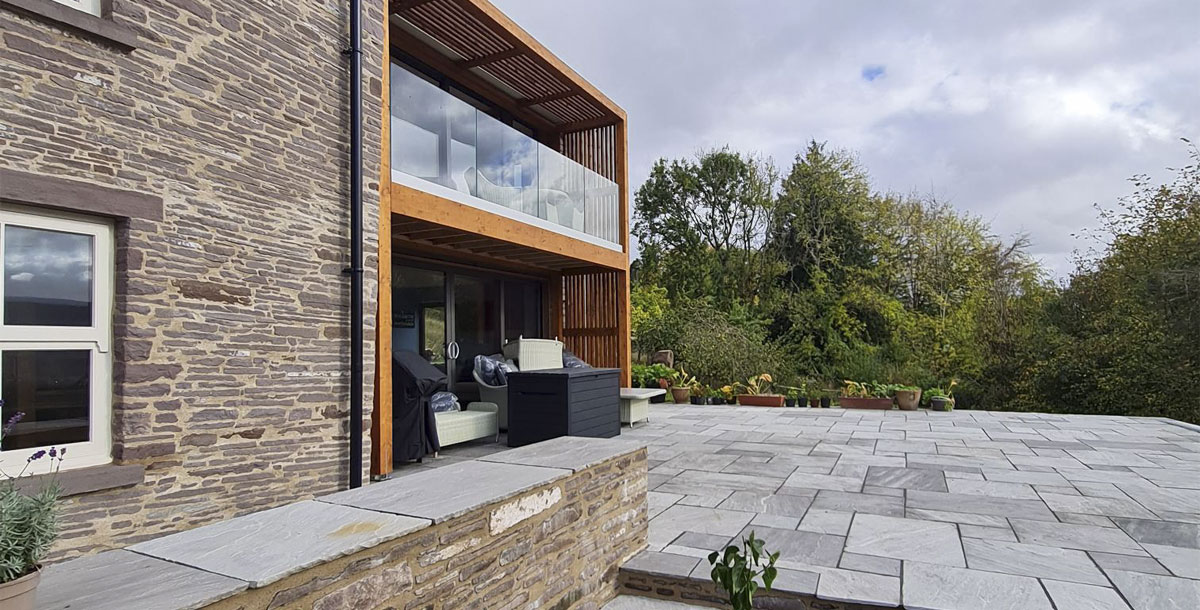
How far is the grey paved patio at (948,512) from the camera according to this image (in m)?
2.90

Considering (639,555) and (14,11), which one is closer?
(14,11)

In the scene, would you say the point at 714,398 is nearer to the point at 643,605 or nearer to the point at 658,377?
the point at 658,377

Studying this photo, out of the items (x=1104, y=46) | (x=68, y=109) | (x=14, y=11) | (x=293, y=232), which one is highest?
(x=1104, y=46)

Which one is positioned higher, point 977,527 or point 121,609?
point 121,609

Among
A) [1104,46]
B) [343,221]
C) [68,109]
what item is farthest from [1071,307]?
[68,109]

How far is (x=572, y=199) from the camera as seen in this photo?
829cm

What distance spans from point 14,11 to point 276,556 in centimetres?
304

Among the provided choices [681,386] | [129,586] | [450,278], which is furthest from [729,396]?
[129,586]

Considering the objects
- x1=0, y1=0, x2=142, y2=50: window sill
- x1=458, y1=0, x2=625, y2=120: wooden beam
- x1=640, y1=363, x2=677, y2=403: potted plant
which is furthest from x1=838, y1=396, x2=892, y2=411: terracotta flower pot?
x1=0, y1=0, x2=142, y2=50: window sill

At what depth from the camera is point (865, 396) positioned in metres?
10.8

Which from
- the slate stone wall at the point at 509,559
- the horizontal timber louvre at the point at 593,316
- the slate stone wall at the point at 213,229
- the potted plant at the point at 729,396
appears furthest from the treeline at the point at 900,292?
the slate stone wall at the point at 509,559

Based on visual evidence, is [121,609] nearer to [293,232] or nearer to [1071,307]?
[293,232]

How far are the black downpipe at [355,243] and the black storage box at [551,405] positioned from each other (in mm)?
1914

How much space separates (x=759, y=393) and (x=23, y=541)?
11040 mm
